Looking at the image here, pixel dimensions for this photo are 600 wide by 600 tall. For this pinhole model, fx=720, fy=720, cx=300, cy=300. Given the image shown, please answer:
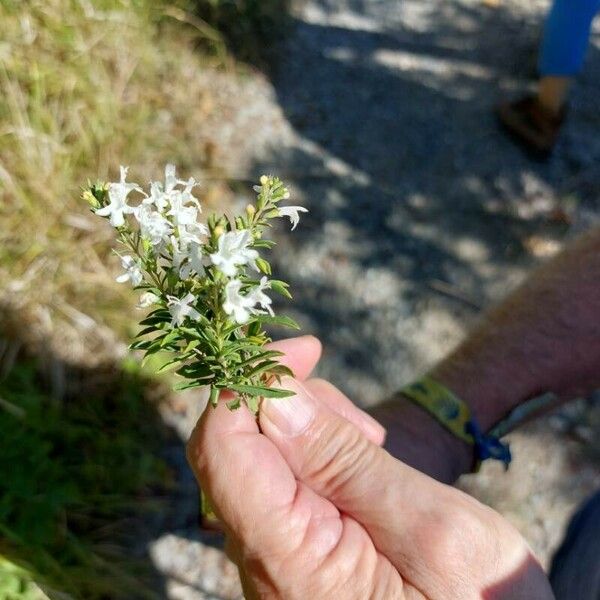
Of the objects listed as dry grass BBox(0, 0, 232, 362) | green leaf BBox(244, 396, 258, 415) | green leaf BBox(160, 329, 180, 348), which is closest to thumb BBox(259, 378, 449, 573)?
green leaf BBox(244, 396, 258, 415)

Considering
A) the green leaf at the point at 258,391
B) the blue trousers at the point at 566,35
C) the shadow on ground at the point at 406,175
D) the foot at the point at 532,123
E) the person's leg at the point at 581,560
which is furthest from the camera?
the foot at the point at 532,123

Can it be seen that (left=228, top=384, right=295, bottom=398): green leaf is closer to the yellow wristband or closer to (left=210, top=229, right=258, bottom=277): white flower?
(left=210, top=229, right=258, bottom=277): white flower

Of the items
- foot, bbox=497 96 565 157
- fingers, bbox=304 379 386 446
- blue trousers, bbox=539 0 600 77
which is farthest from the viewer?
foot, bbox=497 96 565 157

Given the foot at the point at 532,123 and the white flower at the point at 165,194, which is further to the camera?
the foot at the point at 532,123

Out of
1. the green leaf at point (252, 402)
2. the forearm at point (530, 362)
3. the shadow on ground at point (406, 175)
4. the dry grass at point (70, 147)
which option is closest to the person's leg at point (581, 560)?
the forearm at point (530, 362)

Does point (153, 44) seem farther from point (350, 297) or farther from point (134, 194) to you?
point (350, 297)

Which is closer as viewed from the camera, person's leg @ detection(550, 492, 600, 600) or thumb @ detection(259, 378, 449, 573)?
thumb @ detection(259, 378, 449, 573)

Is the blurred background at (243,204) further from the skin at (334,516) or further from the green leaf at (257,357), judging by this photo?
the green leaf at (257,357)
